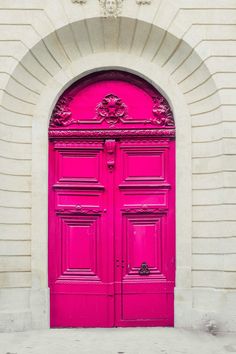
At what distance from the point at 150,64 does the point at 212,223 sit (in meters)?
2.37

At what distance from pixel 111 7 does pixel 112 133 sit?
1703mm

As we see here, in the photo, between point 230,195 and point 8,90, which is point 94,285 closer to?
point 230,195

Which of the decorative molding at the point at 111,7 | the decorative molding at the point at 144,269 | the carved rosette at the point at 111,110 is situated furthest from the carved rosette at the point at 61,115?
the decorative molding at the point at 144,269

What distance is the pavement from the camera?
6910 millimetres

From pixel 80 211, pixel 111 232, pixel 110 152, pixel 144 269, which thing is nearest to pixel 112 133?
→ pixel 110 152

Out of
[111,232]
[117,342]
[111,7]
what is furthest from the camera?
[111,232]

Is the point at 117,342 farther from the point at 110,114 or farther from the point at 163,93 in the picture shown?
the point at 163,93

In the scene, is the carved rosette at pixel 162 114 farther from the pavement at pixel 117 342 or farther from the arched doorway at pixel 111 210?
the pavement at pixel 117 342

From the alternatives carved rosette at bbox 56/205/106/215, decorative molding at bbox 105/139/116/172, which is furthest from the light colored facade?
decorative molding at bbox 105/139/116/172

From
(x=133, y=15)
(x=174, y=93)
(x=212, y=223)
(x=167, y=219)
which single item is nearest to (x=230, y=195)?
(x=212, y=223)

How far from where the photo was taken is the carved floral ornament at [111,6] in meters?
7.70

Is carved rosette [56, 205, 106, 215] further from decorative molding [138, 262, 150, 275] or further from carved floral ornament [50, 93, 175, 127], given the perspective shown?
carved floral ornament [50, 93, 175, 127]

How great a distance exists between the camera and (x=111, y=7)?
25.2ft

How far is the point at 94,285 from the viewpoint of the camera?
314 inches
